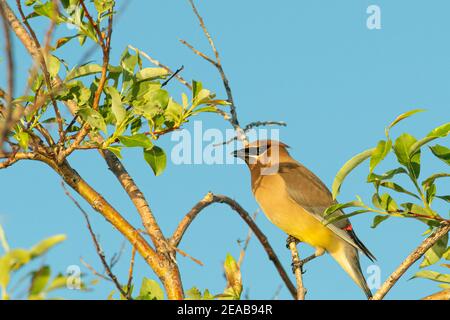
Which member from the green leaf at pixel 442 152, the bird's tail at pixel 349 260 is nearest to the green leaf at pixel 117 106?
the green leaf at pixel 442 152

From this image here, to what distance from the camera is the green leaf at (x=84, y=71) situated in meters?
3.44

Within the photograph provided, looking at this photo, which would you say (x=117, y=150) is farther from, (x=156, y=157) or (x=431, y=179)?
(x=431, y=179)

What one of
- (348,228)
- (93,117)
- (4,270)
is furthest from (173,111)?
(348,228)

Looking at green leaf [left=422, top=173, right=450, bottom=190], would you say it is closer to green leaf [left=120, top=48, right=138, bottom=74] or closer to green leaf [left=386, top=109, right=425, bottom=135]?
green leaf [left=386, top=109, right=425, bottom=135]

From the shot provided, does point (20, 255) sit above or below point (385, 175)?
below

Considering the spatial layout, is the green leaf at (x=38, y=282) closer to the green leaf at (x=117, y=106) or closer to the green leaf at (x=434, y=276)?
the green leaf at (x=117, y=106)

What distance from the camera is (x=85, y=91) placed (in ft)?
11.4

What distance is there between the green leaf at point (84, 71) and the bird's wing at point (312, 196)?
3303mm

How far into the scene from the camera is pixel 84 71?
3.46 metres

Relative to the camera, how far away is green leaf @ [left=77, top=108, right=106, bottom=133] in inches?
129

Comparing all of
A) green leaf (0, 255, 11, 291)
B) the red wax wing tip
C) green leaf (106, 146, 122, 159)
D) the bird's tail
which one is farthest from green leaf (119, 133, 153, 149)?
the bird's tail

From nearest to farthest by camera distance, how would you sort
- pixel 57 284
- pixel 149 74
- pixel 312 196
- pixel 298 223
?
pixel 57 284, pixel 149 74, pixel 298 223, pixel 312 196

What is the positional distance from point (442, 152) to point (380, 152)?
0.34 m
